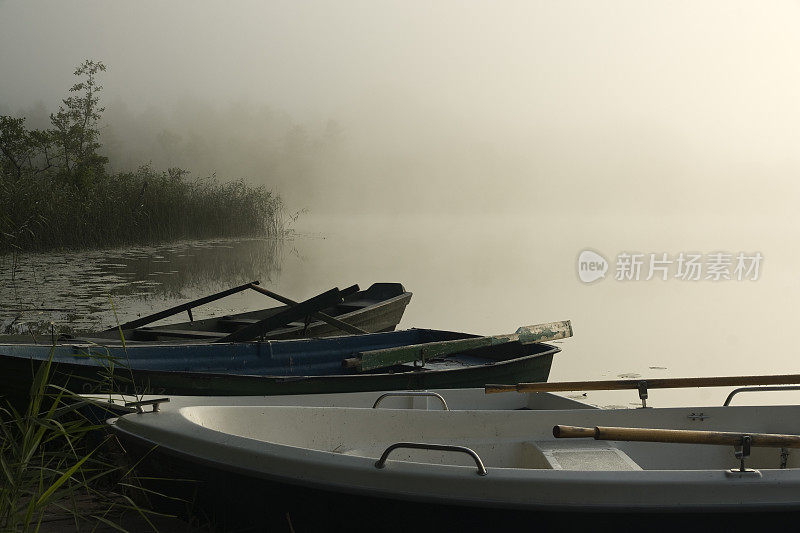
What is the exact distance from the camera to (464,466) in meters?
3.30

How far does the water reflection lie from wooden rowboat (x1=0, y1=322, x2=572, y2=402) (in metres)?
3.54

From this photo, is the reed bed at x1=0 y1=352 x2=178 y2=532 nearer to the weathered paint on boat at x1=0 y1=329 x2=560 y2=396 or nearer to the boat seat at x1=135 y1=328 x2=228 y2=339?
the weathered paint on boat at x1=0 y1=329 x2=560 y2=396

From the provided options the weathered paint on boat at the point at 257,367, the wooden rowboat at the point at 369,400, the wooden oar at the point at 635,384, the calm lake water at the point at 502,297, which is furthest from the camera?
the calm lake water at the point at 502,297

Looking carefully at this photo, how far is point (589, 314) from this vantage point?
1420 centimetres

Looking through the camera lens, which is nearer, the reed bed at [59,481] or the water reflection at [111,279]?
the reed bed at [59,481]

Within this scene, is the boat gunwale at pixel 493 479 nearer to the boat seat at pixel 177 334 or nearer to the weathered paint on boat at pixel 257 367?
the weathered paint on boat at pixel 257 367

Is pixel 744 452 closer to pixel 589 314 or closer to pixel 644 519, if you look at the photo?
pixel 644 519

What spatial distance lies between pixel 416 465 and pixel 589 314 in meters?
11.6

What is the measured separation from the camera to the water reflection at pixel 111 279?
1032cm

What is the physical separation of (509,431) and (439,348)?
82.6 inches

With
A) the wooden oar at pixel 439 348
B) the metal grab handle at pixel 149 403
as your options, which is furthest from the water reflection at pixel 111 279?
the metal grab handle at pixel 149 403

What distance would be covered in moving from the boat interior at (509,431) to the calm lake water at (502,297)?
12.7 feet

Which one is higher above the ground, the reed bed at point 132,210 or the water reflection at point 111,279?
the reed bed at point 132,210

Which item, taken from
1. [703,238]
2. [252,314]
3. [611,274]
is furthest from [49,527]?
[703,238]
